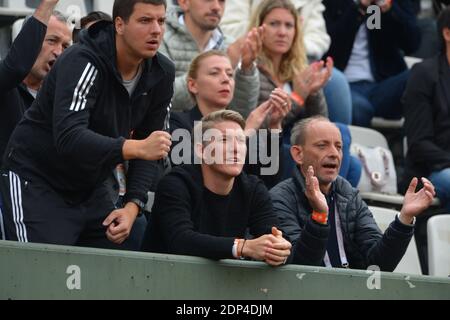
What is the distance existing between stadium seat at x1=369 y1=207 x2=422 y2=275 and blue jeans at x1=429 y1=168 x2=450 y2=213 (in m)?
0.75

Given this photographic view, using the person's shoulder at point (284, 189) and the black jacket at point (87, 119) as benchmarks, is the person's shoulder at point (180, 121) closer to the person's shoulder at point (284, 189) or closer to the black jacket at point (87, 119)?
the person's shoulder at point (284, 189)

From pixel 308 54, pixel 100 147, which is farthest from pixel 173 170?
pixel 308 54

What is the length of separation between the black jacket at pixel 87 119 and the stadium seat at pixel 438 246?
A: 1924 mm

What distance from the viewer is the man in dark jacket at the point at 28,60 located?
6.14 meters

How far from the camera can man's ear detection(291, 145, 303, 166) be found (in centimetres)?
669

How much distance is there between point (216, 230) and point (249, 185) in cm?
27

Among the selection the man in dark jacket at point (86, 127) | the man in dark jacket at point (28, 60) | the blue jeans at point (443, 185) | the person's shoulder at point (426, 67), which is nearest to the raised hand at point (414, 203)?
the man in dark jacket at point (86, 127)

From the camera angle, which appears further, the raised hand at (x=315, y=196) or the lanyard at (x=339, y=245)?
the lanyard at (x=339, y=245)

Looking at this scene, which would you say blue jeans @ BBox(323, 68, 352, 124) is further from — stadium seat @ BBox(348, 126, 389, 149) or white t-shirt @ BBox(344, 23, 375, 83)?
white t-shirt @ BBox(344, 23, 375, 83)

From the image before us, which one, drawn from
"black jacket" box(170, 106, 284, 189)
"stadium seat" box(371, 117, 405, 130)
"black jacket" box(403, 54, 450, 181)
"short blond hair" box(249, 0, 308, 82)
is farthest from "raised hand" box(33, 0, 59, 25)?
"stadium seat" box(371, 117, 405, 130)

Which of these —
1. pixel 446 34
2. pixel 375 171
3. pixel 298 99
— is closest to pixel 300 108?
pixel 298 99

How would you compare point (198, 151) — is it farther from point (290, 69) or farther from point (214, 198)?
point (290, 69)
